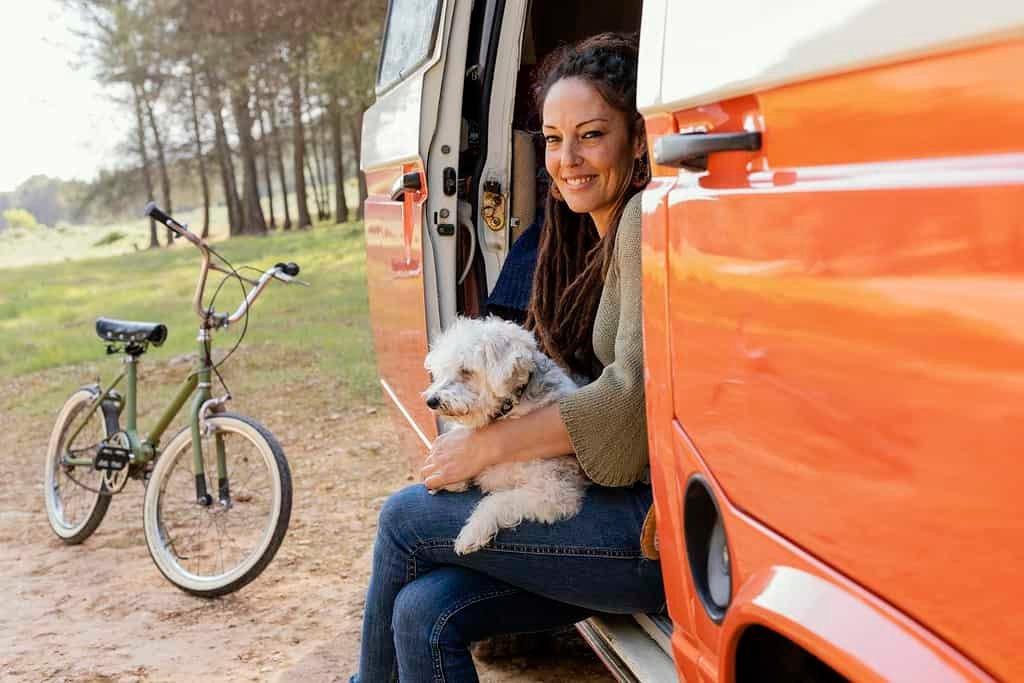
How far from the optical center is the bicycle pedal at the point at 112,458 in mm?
4891

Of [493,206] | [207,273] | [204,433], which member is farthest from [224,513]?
[493,206]

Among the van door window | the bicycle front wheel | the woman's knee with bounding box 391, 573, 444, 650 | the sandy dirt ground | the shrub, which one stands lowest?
the shrub

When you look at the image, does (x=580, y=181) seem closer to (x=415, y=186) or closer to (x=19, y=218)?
(x=415, y=186)

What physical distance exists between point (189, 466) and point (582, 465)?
2856 millimetres

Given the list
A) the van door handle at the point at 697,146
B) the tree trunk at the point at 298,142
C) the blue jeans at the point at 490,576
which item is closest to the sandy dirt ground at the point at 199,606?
the blue jeans at the point at 490,576

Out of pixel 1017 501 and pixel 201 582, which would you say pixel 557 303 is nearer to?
pixel 1017 501

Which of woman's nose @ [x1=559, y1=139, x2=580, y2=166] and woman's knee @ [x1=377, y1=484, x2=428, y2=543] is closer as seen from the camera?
woman's knee @ [x1=377, y1=484, x2=428, y2=543]

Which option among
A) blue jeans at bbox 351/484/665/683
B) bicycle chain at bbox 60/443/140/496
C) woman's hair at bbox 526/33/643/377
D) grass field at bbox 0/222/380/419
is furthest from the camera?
grass field at bbox 0/222/380/419

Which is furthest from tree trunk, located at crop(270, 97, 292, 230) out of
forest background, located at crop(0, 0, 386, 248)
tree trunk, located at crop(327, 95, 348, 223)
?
tree trunk, located at crop(327, 95, 348, 223)

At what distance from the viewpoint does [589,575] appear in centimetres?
241

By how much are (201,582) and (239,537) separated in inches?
23.2

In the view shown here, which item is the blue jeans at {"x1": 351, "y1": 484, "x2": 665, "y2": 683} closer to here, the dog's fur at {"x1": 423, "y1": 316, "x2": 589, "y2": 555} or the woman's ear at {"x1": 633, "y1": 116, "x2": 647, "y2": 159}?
the dog's fur at {"x1": 423, "y1": 316, "x2": 589, "y2": 555}

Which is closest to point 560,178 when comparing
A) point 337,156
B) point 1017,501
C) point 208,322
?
point 1017,501

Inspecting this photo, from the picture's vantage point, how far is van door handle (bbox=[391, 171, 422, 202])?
12.4 ft
